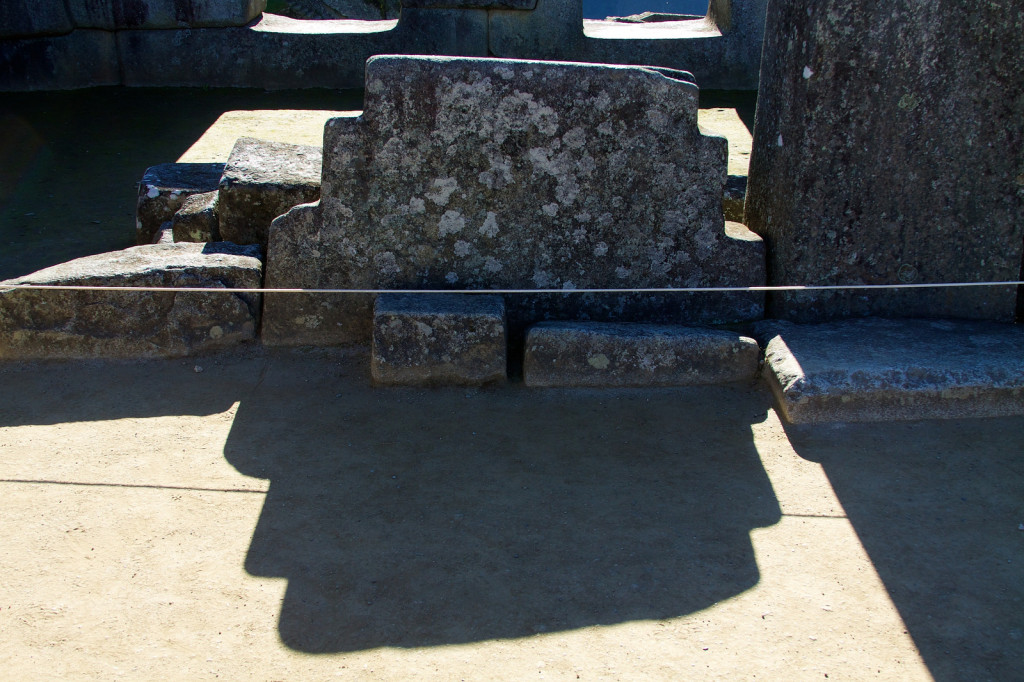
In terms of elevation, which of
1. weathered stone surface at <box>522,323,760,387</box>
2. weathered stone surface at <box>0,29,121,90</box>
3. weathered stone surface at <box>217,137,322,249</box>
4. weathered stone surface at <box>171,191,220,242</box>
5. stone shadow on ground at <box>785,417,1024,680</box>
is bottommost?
stone shadow on ground at <box>785,417,1024,680</box>

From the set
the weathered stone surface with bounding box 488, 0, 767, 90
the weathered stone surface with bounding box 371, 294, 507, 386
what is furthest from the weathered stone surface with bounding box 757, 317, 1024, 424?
the weathered stone surface with bounding box 488, 0, 767, 90

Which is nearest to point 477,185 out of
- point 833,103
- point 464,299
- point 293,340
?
point 464,299

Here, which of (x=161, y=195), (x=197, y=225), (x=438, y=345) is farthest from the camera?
(x=161, y=195)

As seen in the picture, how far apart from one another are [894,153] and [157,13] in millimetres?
6091

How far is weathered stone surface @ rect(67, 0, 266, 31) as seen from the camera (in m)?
7.22

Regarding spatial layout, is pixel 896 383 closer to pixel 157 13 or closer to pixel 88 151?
pixel 88 151

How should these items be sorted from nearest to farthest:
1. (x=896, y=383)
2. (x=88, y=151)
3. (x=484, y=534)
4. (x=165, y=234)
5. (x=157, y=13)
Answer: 1. (x=484, y=534)
2. (x=896, y=383)
3. (x=165, y=234)
4. (x=88, y=151)
5. (x=157, y=13)

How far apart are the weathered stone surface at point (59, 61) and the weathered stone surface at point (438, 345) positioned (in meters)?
5.41

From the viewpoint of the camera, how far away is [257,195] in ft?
12.6

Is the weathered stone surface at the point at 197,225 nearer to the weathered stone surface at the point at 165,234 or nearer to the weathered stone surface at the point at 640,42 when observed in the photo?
the weathered stone surface at the point at 165,234

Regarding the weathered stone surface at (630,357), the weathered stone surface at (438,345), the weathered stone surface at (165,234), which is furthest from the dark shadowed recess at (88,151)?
the weathered stone surface at (630,357)

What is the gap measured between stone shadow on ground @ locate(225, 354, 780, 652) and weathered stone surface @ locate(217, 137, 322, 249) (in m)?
0.76

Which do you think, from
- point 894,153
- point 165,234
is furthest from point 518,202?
point 165,234

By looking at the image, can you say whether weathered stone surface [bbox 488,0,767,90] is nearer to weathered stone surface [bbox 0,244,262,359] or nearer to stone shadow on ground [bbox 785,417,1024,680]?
weathered stone surface [bbox 0,244,262,359]
